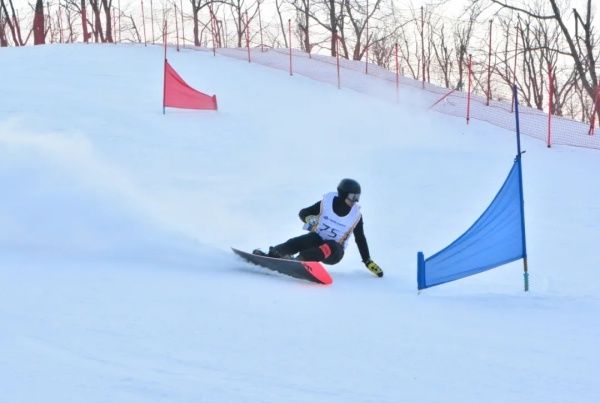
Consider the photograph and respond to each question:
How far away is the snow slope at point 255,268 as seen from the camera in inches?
129

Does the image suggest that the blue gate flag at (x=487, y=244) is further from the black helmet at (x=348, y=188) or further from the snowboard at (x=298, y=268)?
the black helmet at (x=348, y=188)

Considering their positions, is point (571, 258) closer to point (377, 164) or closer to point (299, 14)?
point (377, 164)

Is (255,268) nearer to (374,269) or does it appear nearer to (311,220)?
(311,220)

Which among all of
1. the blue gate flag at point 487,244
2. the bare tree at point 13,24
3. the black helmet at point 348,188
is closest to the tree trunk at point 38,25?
the bare tree at point 13,24

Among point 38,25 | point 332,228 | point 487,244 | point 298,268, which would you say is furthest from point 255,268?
point 38,25

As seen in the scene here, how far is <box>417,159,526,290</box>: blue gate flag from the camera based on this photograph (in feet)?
19.3

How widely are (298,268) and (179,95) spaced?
961 cm

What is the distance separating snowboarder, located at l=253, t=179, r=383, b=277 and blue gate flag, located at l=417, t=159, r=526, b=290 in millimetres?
927

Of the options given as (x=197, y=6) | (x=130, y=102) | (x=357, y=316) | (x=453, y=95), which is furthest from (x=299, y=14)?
(x=357, y=316)

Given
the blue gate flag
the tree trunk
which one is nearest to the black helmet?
the blue gate flag

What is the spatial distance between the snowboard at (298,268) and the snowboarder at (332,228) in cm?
17

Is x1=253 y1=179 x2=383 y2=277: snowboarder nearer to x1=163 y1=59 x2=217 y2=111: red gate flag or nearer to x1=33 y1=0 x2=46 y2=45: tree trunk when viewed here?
x1=163 y1=59 x2=217 y2=111: red gate flag

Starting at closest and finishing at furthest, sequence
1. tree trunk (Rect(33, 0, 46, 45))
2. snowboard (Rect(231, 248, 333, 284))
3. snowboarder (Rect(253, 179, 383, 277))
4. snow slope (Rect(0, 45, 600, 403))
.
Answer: snow slope (Rect(0, 45, 600, 403))
snowboard (Rect(231, 248, 333, 284))
snowboarder (Rect(253, 179, 383, 277))
tree trunk (Rect(33, 0, 46, 45))

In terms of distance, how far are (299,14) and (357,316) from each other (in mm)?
33166
